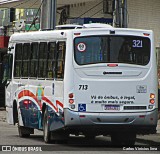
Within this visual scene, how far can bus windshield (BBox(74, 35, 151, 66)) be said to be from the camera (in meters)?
18.6

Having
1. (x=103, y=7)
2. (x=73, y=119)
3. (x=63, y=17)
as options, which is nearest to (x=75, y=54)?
(x=73, y=119)

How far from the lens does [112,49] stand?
→ 18781mm

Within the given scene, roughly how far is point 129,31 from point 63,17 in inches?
994

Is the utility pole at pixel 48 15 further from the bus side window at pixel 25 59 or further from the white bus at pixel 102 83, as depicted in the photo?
the white bus at pixel 102 83

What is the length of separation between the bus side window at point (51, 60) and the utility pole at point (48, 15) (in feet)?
36.7

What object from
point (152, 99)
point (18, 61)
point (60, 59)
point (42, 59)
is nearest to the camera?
point (152, 99)

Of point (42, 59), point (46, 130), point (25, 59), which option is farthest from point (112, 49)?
point (25, 59)

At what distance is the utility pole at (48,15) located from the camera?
31.2m

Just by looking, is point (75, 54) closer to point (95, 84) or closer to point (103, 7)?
point (95, 84)

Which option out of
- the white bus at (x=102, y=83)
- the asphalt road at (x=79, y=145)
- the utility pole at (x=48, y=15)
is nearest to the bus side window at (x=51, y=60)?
the white bus at (x=102, y=83)

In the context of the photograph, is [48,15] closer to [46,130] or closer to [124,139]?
[46,130]

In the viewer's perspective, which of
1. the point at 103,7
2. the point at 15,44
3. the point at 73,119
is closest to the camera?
the point at 73,119

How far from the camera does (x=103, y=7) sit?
3841 centimetres

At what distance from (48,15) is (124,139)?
1256 cm
